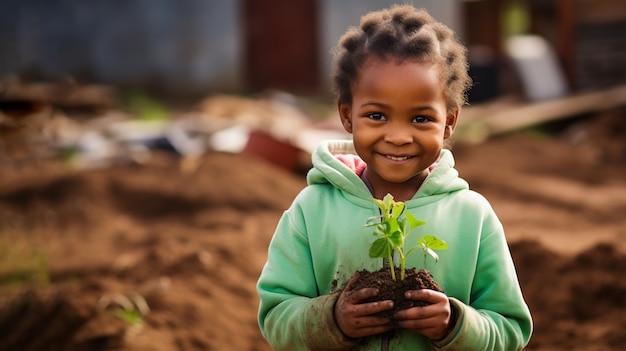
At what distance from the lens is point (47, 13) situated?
17016 mm

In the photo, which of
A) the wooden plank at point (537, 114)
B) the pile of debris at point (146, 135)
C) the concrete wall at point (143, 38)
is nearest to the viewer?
the pile of debris at point (146, 135)

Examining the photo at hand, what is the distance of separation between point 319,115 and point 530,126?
4.29 m

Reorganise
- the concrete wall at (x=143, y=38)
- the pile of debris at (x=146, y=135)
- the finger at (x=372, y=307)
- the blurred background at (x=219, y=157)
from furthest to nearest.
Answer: the concrete wall at (x=143, y=38) < the pile of debris at (x=146, y=135) < the blurred background at (x=219, y=157) < the finger at (x=372, y=307)

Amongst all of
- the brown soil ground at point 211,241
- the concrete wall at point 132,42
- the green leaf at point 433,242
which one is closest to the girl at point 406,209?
the green leaf at point 433,242

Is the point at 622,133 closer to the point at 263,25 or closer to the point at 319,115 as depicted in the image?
the point at 319,115

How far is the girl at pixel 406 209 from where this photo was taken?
2.10 metres

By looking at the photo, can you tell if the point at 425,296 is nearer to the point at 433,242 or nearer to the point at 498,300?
the point at 433,242

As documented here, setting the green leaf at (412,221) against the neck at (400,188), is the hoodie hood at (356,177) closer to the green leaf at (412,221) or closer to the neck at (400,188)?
the neck at (400,188)

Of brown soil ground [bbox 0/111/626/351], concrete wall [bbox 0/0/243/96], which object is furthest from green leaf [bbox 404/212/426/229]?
concrete wall [bbox 0/0/243/96]

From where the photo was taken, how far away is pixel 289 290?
2238 mm

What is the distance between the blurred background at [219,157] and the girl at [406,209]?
1.66m

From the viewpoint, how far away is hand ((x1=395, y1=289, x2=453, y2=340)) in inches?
78.9

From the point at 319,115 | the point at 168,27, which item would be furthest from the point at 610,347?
the point at 168,27

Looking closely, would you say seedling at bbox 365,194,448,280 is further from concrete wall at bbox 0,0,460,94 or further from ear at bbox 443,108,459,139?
concrete wall at bbox 0,0,460,94
